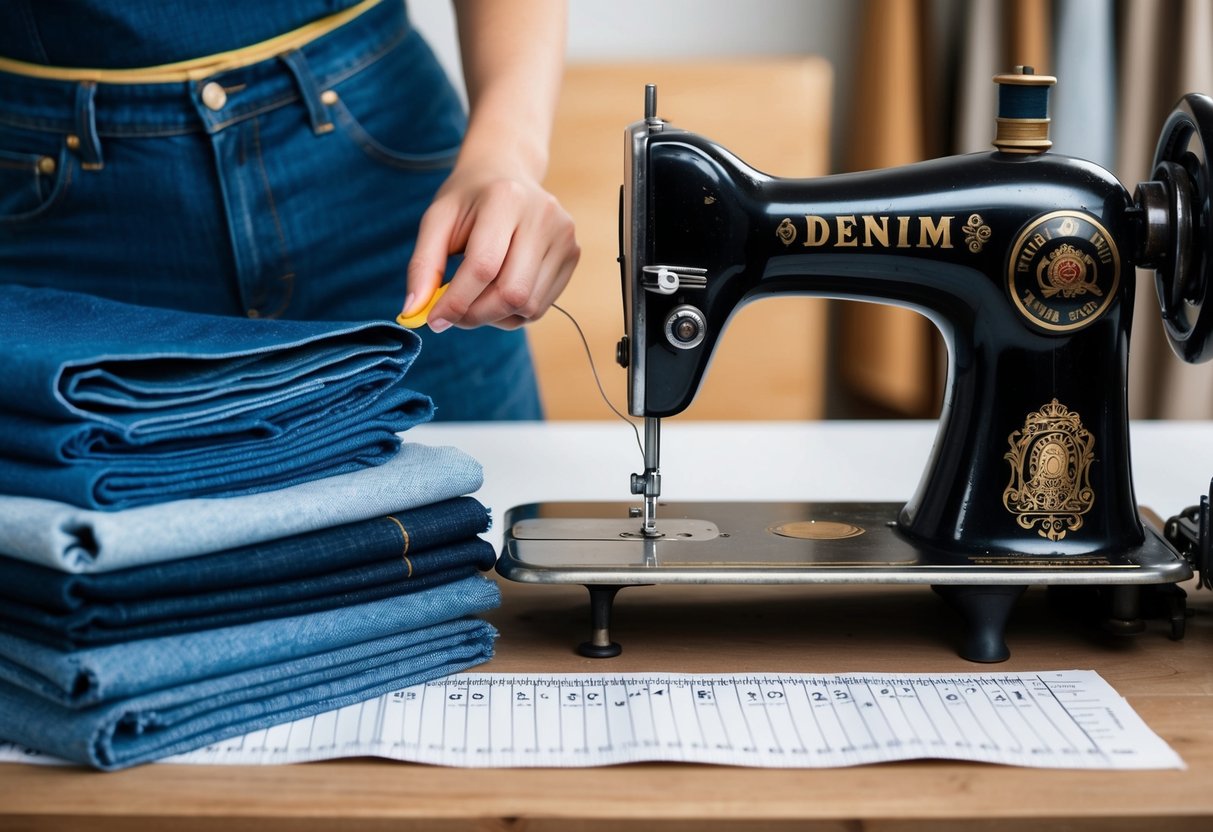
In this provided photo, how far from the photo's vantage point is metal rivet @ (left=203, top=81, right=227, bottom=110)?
139 cm

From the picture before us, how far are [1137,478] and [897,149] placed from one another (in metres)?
1.54

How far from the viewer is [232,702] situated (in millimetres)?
877

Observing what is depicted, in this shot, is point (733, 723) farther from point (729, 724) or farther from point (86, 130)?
point (86, 130)

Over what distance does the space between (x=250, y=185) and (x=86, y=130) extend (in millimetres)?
168

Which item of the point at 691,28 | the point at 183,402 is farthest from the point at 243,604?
the point at 691,28

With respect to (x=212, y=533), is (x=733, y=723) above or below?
below

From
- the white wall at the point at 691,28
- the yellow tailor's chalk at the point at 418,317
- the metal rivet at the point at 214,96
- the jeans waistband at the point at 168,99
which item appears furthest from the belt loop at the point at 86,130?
the white wall at the point at 691,28

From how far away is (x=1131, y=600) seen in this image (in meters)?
1.01

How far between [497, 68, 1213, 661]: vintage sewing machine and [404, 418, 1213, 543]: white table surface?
296 millimetres

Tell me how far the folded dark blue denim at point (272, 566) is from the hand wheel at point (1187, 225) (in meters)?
0.55

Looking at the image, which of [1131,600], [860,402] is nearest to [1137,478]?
[1131,600]

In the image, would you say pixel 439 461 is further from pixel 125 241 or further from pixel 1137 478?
pixel 1137 478

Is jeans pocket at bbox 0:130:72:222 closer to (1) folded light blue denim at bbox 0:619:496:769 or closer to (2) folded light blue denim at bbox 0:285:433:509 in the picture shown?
(2) folded light blue denim at bbox 0:285:433:509

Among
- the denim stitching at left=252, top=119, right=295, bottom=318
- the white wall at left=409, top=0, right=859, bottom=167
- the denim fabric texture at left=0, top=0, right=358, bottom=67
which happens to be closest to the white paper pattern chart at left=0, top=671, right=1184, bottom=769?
the denim stitching at left=252, top=119, right=295, bottom=318
